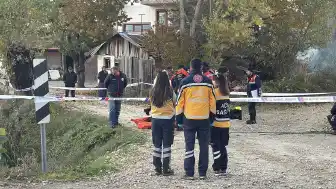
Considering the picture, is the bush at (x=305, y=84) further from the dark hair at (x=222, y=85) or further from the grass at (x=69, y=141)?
the dark hair at (x=222, y=85)

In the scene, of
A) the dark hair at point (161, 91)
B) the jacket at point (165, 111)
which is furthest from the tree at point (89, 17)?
the jacket at point (165, 111)

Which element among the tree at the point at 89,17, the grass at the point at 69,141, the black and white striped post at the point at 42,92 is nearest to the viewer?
the black and white striped post at the point at 42,92

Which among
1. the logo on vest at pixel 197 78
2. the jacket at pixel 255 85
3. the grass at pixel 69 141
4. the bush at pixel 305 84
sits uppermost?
the logo on vest at pixel 197 78

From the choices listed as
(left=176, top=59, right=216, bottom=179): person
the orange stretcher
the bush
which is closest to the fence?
the bush

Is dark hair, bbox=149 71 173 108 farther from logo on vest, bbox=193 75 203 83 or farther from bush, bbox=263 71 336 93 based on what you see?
bush, bbox=263 71 336 93

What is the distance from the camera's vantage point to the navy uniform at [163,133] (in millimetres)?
8703

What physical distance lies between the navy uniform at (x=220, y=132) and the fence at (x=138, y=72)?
17314mm

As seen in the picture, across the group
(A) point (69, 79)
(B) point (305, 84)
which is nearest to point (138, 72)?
(A) point (69, 79)

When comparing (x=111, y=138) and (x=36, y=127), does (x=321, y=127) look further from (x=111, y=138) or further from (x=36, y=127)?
(x=36, y=127)

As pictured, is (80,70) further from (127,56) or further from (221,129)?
(221,129)

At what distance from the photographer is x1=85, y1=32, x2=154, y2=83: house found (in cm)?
2827

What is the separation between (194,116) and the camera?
8.18 m

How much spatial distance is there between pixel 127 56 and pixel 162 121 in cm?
2344

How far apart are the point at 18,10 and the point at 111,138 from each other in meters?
6.86
